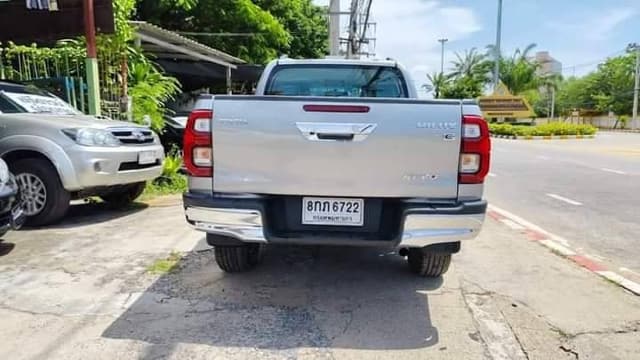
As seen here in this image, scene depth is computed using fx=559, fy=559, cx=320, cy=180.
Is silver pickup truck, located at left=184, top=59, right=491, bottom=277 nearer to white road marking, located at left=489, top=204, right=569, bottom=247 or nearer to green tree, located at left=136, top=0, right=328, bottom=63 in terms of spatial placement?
white road marking, located at left=489, top=204, right=569, bottom=247

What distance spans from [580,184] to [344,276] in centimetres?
844

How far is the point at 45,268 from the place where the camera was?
4809mm

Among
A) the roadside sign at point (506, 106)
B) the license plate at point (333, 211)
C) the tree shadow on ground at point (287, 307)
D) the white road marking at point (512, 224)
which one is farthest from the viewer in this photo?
the roadside sign at point (506, 106)

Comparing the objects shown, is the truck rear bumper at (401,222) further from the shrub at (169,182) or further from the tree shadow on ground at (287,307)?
the shrub at (169,182)

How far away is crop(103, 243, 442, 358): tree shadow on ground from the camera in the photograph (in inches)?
136

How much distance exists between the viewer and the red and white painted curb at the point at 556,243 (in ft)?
15.6

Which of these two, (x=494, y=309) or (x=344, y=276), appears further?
(x=344, y=276)

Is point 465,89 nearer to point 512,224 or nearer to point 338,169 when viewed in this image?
point 512,224

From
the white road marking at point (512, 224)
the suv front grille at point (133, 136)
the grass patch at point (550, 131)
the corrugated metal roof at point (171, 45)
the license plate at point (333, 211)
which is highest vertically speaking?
the corrugated metal roof at point (171, 45)

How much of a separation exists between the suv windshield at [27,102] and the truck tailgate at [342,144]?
169 inches

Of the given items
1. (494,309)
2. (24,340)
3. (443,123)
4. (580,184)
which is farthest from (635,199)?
(24,340)

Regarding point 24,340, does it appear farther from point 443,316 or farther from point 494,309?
point 494,309

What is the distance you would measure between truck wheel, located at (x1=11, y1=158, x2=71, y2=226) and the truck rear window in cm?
286

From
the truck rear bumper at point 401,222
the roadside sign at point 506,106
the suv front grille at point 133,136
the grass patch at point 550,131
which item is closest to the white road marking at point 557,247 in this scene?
the truck rear bumper at point 401,222
